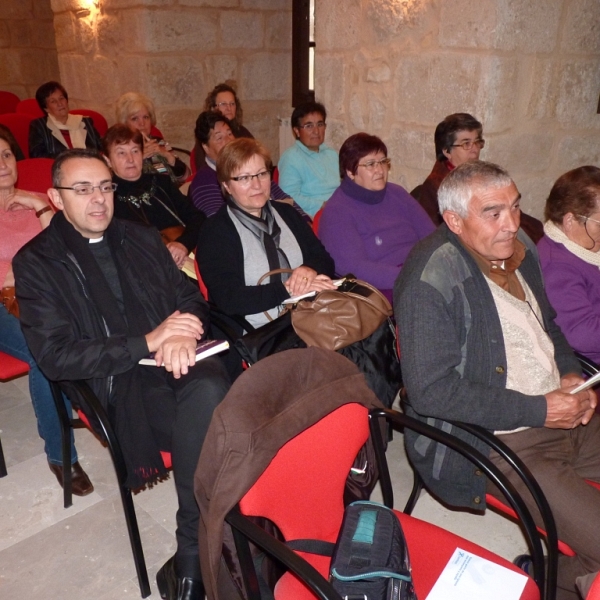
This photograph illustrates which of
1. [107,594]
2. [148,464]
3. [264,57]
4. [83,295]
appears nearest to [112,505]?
[107,594]

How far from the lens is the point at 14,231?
249 cm

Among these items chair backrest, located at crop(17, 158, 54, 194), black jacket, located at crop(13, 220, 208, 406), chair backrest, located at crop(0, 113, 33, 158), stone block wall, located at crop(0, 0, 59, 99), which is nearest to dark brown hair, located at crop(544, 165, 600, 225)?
black jacket, located at crop(13, 220, 208, 406)

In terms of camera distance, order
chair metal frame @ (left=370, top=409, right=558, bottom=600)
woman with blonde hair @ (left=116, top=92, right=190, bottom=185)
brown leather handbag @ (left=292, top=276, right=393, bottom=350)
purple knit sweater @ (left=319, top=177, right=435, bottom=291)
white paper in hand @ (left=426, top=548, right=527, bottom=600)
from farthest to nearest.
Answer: woman with blonde hair @ (left=116, top=92, right=190, bottom=185), purple knit sweater @ (left=319, top=177, right=435, bottom=291), brown leather handbag @ (left=292, top=276, right=393, bottom=350), chair metal frame @ (left=370, top=409, right=558, bottom=600), white paper in hand @ (left=426, top=548, right=527, bottom=600)

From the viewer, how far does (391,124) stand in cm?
336

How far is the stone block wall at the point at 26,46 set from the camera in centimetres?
698

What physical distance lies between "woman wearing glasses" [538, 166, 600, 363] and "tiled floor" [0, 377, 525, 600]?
720 mm

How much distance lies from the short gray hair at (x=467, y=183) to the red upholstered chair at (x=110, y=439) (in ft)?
3.69

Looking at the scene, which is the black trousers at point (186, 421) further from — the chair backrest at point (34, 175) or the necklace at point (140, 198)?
the chair backrest at point (34, 175)

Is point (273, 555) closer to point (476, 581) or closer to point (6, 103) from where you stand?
point (476, 581)

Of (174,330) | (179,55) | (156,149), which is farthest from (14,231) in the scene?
(179,55)

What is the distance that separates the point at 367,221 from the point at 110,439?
1.47 m

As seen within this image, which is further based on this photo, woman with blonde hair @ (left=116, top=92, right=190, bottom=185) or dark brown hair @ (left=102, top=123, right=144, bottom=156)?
woman with blonde hair @ (left=116, top=92, right=190, bottom=185)

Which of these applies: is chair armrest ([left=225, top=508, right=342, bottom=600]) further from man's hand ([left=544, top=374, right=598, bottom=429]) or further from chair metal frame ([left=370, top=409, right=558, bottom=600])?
man's hand ([left=544, top=374, right=598, bottom=429])

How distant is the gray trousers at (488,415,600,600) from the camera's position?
1439 millimetres
